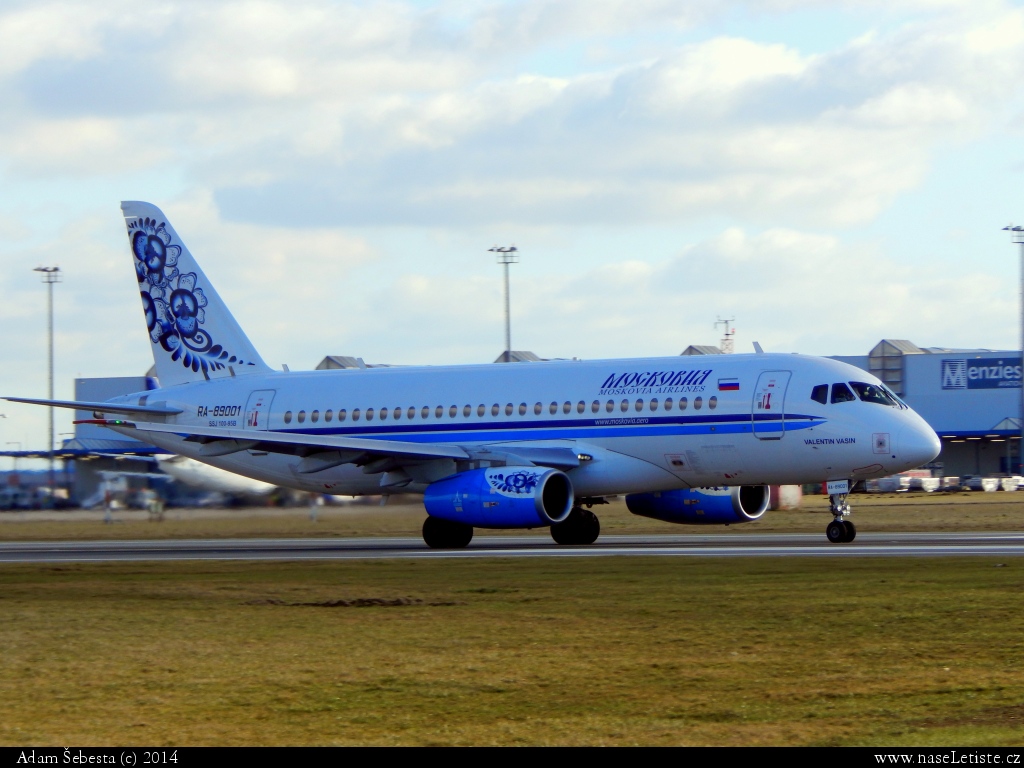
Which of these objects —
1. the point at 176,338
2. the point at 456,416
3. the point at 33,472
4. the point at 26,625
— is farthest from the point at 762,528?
the point at 26,625

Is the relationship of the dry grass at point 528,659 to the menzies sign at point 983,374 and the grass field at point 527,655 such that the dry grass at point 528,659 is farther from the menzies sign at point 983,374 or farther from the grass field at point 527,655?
the menzies sign at point 983,374

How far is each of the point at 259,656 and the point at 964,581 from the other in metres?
10.0

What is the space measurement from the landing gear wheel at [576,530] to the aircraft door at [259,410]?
833cm

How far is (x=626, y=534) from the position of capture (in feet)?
124

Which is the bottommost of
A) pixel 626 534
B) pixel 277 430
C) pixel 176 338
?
pixel 626 534

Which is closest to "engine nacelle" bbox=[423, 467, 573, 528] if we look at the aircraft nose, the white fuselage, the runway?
the runway

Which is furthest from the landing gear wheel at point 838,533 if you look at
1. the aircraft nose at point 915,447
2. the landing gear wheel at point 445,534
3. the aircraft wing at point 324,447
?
the aircraft wing at point 324,447

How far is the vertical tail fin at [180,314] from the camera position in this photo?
38531mm

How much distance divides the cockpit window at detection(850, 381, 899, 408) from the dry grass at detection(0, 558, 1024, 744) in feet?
27.7

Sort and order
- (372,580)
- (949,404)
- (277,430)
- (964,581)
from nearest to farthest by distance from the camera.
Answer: (964,581) < (372,580) < (277,430) < (949,404)

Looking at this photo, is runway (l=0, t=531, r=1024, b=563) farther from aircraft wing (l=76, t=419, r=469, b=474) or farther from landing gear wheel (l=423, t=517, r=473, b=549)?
aircraft wing (l=76, t=419, r=469, b=474)

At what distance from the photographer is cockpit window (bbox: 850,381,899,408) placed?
29.8 meters

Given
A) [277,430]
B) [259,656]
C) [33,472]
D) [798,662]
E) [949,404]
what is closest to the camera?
[798,662]
